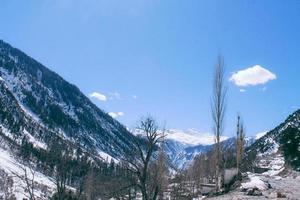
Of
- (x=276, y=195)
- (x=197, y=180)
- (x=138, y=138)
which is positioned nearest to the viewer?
(x=276, y=195)

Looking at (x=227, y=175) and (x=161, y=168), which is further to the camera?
(x=161, y=168)

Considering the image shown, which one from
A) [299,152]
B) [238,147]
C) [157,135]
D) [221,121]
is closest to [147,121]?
[157,135]

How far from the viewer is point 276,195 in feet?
84.1

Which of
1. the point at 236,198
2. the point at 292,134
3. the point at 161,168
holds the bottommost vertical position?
the point at 236,198

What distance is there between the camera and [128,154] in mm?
45375

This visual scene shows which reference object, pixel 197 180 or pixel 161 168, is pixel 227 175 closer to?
pixel 161 168

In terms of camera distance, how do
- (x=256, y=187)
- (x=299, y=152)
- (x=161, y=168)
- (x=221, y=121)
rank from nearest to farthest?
(x=256, y=187) < (x=221, y=121) < (x=161, y=168) < (x=299, y=152)

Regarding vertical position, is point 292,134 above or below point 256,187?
above

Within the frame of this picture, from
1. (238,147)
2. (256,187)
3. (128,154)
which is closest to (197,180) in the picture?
(238,147)

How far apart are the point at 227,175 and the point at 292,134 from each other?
1488 inches

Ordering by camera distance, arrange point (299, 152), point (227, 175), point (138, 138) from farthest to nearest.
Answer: point (299, 152), point (138, 138), point (227, 175)

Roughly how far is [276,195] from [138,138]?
21.2 metres

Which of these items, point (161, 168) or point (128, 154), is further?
point (161, 168)

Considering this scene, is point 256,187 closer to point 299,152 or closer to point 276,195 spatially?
point 276,195
